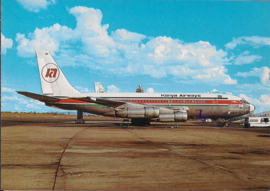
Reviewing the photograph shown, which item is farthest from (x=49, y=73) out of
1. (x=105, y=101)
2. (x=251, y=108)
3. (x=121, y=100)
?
(x=251, y=108)

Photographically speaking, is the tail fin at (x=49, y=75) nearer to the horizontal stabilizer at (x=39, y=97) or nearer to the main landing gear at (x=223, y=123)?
the horizontal stabilizer at (x=39, y=97)

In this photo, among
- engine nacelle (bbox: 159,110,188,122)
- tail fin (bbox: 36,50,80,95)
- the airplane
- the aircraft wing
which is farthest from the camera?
tail fin (bbox: 36,50,80,95)

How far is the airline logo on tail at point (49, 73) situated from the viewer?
28.8 metres

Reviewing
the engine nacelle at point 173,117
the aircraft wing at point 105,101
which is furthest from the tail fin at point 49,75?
the engine nacelle at point 173,117

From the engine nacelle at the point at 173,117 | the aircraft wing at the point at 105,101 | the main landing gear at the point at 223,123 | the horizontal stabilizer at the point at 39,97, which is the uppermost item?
the horizontal stabilizer at the point at 39,97

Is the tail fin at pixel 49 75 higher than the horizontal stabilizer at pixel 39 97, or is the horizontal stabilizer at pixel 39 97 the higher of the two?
the tail fin at pixel 49 75

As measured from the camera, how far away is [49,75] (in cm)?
2900

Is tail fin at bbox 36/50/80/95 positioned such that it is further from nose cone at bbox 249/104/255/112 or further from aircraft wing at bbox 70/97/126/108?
nose cone at bbox 249/104/255/112

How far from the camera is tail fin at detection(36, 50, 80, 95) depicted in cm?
2877

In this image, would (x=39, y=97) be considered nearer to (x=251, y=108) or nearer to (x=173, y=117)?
(x=173, y=117)

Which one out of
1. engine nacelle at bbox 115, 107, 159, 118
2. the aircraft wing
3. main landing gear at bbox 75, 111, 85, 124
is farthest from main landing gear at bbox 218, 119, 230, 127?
main landing gear at bbox 75, 111, 85, 124

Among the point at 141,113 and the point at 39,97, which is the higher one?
the point at 39,97

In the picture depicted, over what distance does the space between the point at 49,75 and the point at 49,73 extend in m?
0.23

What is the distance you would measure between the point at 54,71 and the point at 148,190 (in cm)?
2674
